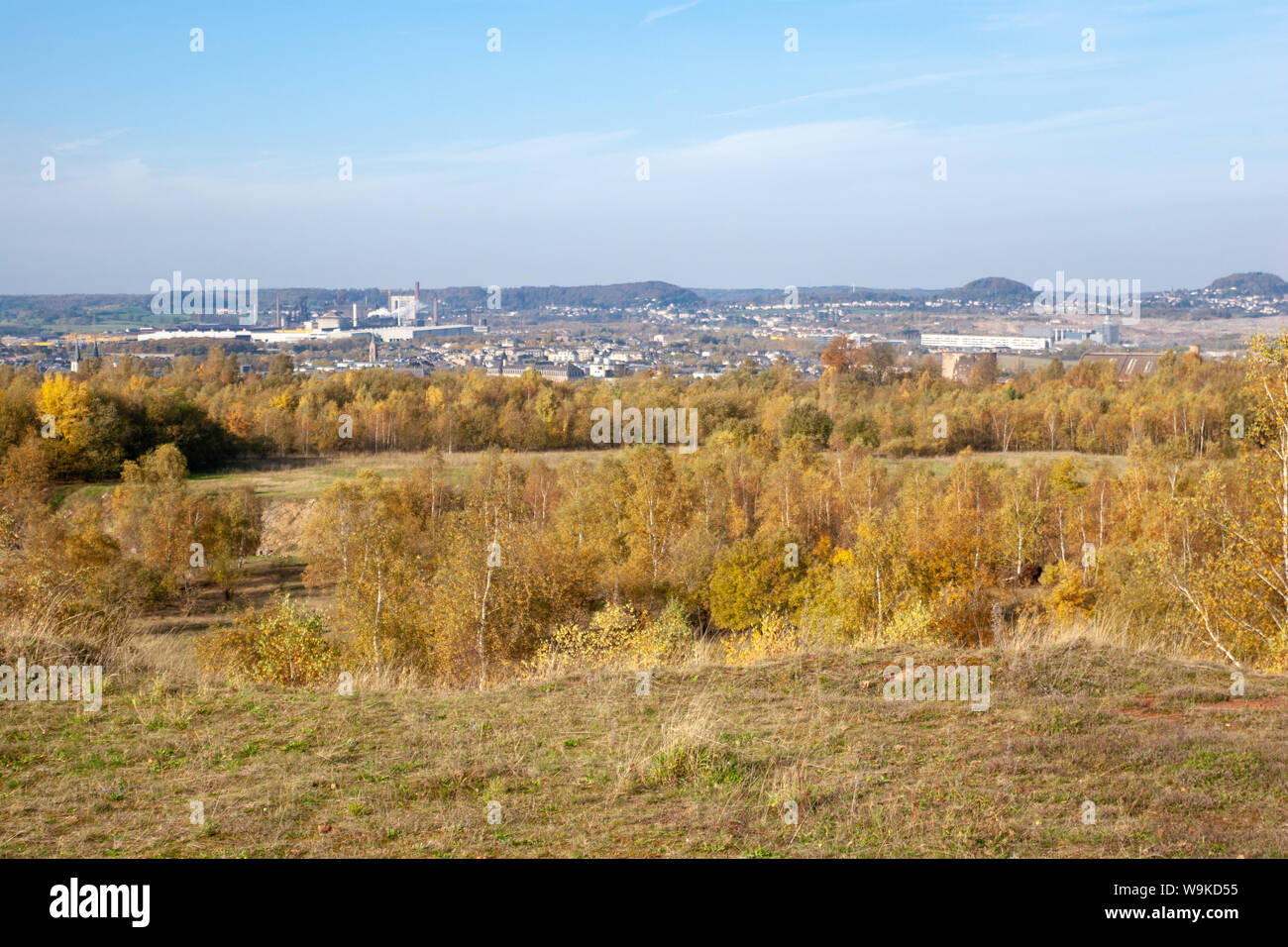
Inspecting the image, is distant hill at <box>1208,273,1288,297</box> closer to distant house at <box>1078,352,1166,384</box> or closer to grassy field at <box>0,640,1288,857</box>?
distant house at <box>1078,352,1166,384</box>

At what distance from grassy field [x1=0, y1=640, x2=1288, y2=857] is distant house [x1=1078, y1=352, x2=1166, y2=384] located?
109897mm

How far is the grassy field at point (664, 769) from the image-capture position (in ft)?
22.2

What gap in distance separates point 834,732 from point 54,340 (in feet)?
481

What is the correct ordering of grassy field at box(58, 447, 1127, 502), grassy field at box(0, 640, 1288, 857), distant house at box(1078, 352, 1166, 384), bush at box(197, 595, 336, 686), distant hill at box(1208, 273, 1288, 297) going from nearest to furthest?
grassy field at box(0, 640, 1288, 857) < bush at box(197, 595, 336, 686) < grassy field at box(58, 447, 1127, 502) < distant house at box(1078, 352, 1166, 384) < distant hill at box(1208, 273, 1288, 297)

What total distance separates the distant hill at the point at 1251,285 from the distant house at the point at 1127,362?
161 ft

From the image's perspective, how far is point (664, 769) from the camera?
802 cm

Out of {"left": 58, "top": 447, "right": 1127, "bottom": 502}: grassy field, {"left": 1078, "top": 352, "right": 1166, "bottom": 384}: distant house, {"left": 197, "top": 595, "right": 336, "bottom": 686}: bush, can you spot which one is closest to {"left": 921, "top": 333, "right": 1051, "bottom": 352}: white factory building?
{"left": 1078, "top": 352, "right": 1166, "bottom": 384}: distant house

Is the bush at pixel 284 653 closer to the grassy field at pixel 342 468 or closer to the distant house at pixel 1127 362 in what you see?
the grassy field at pixel 342 468

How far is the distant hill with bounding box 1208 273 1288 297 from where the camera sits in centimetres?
16590

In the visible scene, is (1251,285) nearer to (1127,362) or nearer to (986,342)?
(986,342)

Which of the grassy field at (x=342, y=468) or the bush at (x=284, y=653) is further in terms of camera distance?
the grassy field at (x=342, y=468)

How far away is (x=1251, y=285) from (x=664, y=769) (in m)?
202

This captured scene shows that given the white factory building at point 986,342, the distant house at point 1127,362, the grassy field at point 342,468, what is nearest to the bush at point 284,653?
the grassy field at point 342,468
